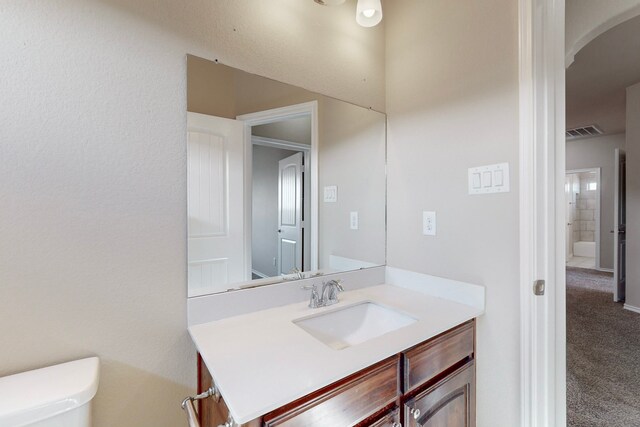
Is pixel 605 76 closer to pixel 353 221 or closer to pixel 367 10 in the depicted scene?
pixel 367 10

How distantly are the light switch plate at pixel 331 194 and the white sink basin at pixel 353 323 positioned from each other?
22.8 inches

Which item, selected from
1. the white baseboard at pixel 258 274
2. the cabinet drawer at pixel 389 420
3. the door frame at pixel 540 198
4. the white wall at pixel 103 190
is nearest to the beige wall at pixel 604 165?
the door frame at pixel 540 198

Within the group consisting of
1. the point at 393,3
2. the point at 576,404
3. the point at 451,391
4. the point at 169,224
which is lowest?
the point at 576,404

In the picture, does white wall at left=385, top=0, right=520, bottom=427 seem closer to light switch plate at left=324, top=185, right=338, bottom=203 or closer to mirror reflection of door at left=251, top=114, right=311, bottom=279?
light switch plate at left=324, top=185, right=338, bottom=203

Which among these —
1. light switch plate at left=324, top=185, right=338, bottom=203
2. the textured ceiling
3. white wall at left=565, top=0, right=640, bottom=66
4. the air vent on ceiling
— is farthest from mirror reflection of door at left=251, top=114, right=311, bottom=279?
the air vent on ceiling

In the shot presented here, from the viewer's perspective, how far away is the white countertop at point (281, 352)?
0.68 meters

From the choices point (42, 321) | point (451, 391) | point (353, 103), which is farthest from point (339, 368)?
point (353, 103)

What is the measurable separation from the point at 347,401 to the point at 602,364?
2.56 metres

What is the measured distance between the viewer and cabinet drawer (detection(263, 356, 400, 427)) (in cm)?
70

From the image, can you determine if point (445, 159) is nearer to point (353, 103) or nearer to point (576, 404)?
point (353, 103)

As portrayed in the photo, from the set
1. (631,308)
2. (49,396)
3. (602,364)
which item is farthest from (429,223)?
(631,308)

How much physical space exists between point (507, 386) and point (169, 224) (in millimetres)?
1459

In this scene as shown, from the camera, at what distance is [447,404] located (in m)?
1.07

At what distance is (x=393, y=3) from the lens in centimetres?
163
